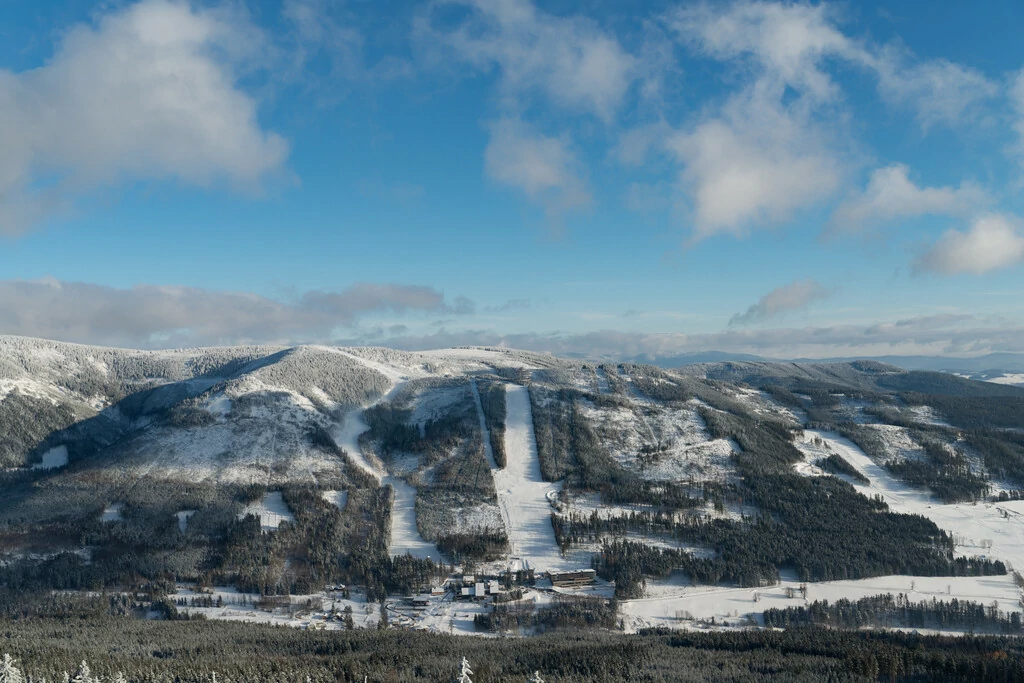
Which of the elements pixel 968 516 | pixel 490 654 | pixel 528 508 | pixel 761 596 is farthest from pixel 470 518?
pixel 968 516

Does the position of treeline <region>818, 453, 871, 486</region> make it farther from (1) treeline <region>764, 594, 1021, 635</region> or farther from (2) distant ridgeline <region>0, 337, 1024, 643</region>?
(1) treeline <region>764, 594, 1021, 635</region>

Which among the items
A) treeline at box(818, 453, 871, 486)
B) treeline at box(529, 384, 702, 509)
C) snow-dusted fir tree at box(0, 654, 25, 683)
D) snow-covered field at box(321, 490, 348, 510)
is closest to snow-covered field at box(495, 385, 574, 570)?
treeline at box(529, 384, 702, 509)

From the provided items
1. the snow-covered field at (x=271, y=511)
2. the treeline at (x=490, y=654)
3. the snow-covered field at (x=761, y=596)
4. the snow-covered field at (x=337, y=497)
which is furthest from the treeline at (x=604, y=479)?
the snow-covered field at (x=271, y=511)

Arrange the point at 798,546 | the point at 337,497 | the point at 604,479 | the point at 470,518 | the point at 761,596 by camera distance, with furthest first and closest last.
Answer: the point at 604,479 < the point at 337,497 < the point at 470,518 < the point at 798,546 < the point at 761,596

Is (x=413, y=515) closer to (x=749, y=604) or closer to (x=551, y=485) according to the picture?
(x=551, y=485)

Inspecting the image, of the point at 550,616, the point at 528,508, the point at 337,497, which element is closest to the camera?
the point at 550,616

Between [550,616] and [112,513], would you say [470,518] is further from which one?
[112,513]

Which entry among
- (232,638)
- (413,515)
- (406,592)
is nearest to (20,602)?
(232,638)
